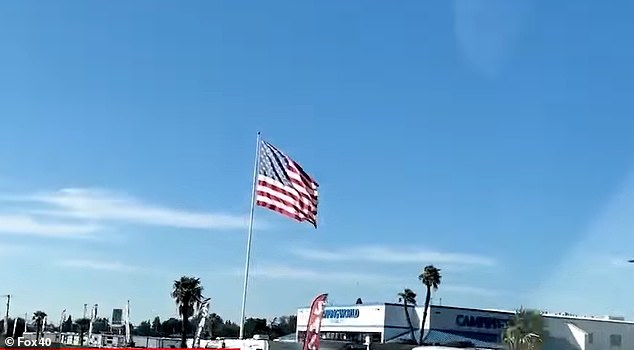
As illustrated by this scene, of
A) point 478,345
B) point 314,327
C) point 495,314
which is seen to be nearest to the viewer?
point 314,327

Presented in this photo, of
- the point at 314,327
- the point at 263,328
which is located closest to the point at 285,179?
the point at 314,327

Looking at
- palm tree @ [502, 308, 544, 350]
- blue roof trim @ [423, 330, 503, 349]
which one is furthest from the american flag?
blue roof trim @ [423, 330, 503, 349]

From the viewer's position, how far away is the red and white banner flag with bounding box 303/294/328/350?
3403cm

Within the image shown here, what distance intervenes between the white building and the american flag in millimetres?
59009

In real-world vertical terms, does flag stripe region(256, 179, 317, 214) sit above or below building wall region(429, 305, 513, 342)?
above

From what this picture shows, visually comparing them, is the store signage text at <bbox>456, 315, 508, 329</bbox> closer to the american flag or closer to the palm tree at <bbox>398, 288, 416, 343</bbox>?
the palm tree at <bbox>398, 288, 416, 343</bbox>

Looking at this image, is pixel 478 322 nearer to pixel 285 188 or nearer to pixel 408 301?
pixel 408 301

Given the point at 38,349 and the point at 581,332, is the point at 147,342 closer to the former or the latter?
the point at 581,332

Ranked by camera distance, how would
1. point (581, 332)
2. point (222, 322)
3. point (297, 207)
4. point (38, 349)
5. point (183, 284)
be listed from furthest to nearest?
point (222, 322) → point (183, 284) → point (581, 332) → point (38, 349) → point (297, 207)

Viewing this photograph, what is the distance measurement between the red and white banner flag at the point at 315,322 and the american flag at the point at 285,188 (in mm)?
5612

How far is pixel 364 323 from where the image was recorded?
94500mm

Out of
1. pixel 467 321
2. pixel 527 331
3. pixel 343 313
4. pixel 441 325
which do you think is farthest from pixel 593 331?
pixel 527 331

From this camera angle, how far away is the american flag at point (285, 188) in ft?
96.7

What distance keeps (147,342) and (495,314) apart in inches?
1823
